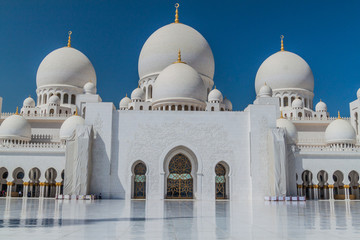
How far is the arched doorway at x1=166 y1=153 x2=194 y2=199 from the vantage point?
18984 mm

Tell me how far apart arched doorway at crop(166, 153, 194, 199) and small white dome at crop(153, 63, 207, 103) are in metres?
3.90

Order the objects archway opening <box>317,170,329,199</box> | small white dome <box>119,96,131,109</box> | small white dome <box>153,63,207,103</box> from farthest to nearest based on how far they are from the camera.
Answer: small white dome <box>119,96,131,109</box> → archway opening <box>317,170,329,199</box> → small white dome <box>153,63,207,103</box>

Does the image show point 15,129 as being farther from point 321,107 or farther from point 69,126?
point 321,107

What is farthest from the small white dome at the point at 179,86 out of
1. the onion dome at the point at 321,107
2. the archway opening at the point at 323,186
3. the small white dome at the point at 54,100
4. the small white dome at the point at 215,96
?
the onion dome at the point at 321,107

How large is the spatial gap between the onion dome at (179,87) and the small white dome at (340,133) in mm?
7977

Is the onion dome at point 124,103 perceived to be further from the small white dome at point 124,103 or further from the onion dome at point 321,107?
the onion dome at point 321,107

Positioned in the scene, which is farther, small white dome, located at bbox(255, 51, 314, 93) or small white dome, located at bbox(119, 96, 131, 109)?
small white dome, located at bbox(255, 51, 314, 93)

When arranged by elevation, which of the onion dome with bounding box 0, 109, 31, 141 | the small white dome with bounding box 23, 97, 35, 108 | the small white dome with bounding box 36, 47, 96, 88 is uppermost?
the small white dome with bounding box 36, 47, 96, 88

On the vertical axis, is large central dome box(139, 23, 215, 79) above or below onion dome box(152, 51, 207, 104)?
above

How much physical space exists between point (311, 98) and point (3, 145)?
21.5m

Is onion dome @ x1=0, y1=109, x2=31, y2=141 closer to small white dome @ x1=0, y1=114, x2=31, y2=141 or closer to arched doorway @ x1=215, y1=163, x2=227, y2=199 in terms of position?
small white dome @ x1=0, y1=114, x2=31, y2=141

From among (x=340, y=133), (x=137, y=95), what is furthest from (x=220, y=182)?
(x=340, y=133)

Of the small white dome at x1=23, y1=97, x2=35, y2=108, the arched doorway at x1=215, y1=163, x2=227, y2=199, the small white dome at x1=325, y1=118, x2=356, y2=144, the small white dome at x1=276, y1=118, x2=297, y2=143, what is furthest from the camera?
the small white dome at x1=23, y1=97, x2=35, y2=108

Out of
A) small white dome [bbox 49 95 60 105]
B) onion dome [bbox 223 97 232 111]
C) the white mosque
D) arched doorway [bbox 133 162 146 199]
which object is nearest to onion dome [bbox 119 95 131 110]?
the white mosque
